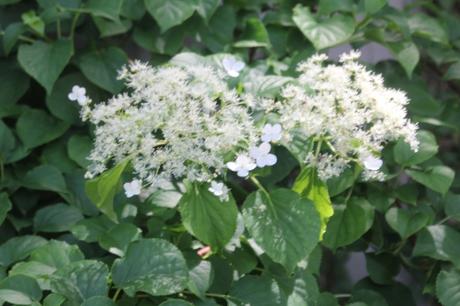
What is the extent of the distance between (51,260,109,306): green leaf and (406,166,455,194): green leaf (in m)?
0.65

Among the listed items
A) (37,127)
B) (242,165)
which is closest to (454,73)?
(242,165)

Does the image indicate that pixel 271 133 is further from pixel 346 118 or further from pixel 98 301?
pixel 98 301

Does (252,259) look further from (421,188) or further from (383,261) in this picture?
(421,188)

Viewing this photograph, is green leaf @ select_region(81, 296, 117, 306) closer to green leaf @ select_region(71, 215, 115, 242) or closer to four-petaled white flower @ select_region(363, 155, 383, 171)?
green leaf @ select_region(71, 215, 115, 242)

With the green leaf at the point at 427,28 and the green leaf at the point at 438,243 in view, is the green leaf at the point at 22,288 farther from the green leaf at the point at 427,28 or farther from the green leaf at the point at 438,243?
the green leaf at the point at 427,28

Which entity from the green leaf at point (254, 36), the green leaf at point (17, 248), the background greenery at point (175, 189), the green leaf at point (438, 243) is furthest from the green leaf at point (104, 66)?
the green leaf at point (438, 243)

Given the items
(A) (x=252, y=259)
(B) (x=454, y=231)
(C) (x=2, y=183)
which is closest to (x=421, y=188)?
(B) (x=454, y=231)

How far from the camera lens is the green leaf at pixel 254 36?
1.76 meters

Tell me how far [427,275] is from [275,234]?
510mm

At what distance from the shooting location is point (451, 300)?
4.59ft

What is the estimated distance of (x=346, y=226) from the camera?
1433mm

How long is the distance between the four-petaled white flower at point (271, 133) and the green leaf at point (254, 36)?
563mm

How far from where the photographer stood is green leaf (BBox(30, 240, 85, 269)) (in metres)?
1.33

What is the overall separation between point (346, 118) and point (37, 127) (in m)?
0.75
